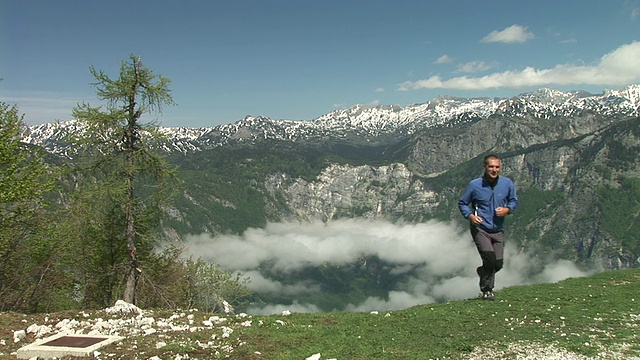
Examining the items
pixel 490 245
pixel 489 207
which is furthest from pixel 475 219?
pixel 490 245

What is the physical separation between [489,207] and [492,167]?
1523 mm

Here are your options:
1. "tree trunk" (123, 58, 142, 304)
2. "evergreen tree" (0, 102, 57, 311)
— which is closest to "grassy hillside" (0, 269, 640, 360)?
"tree trunk" (123, 58, 142, 304)

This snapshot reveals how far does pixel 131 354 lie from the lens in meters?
12.1

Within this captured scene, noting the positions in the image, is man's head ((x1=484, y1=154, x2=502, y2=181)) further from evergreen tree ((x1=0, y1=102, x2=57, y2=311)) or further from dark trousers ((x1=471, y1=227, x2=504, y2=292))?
evergreen tree ((x1=0, y1=102, x2=57, y2=311))

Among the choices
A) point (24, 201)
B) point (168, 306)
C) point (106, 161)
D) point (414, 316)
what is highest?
point (106, 161)

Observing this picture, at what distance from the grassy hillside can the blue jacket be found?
3216 millimetres

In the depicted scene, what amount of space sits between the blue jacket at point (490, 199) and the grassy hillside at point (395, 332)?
3.22 m

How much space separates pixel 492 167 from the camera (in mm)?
15672

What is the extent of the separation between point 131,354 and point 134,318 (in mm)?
4338

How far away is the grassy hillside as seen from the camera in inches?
468

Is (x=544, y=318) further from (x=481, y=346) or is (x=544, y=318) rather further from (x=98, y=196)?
(x=98, y=196)

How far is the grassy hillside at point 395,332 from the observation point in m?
11.9

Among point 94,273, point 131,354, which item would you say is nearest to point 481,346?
→ point 131,354

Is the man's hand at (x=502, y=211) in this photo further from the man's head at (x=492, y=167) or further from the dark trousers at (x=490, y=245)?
the man's head at (x=492, y=167)
